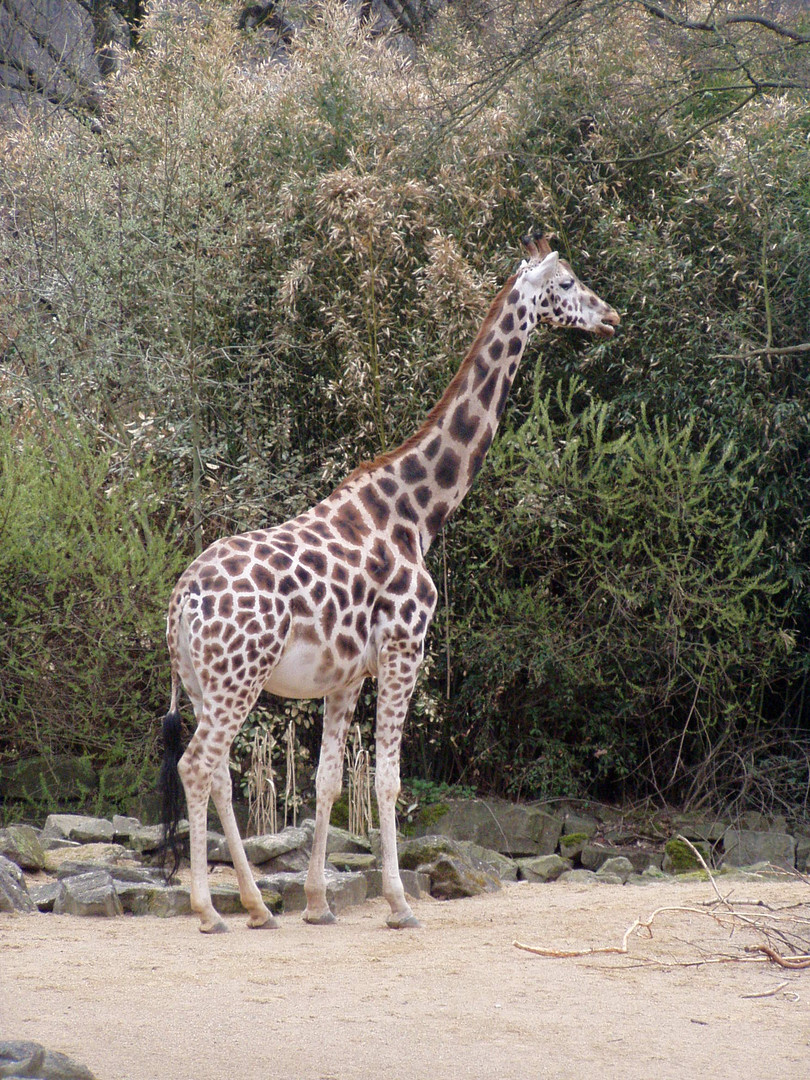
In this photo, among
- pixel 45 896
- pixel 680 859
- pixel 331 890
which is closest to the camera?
pixel 45 896

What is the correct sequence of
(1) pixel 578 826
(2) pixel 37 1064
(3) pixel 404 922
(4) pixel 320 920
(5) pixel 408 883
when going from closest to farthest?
(2) pixel 37 1064
(3) pixel 404 922
(4) pixel 320 920
(5) pixel 408 883
(1) pixel 578 826

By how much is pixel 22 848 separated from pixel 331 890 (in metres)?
1.71

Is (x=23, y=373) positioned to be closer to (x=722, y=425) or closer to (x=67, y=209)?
(x=67, y=209)

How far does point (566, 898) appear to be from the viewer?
19.7 feet

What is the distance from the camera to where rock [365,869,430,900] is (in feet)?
19.8

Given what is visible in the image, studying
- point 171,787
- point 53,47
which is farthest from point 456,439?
point 53,47

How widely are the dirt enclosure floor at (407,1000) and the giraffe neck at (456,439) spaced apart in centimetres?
199

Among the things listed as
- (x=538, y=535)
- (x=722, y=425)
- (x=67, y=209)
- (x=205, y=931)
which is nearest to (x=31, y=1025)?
(x=205, y=931)

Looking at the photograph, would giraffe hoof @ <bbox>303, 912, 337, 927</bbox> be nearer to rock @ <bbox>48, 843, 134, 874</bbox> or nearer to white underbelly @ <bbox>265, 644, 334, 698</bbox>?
white underbelly @ <bbox>265, 644, 334, 698</bbox>

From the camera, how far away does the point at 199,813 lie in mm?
5039

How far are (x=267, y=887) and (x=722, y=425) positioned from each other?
4975mm

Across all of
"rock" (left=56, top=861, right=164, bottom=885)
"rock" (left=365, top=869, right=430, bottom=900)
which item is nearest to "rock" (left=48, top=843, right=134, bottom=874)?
"rock" (left=56, top=861, right=164, bottom=885)

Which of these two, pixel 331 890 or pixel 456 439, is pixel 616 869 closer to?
pixel 331 890

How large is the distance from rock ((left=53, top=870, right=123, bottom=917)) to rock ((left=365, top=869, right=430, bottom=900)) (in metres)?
1.33
